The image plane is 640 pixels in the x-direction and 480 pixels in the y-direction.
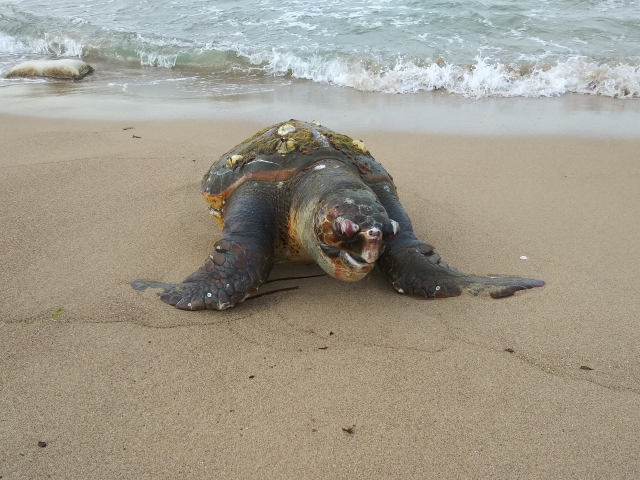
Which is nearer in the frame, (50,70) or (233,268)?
(233,268)

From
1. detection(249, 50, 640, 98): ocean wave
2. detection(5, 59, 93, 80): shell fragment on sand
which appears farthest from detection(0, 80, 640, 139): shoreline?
detection(5, 59, 93, 80): shell fragment on sand

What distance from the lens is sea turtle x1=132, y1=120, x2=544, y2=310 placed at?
2.55 m

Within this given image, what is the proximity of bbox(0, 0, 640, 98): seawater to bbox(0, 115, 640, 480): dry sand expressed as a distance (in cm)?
423

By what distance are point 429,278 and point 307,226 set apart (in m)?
0.76

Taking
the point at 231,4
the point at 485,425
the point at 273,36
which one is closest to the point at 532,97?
the point at 273,36

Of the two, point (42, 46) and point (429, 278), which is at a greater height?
point (42, 46)

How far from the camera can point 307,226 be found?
9.34 ft

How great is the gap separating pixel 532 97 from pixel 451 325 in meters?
5.84

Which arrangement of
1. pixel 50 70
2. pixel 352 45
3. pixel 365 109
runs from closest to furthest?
pixel 365 109 < pixel 50 70 < pixel 352 45

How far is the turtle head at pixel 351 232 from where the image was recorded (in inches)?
96.0

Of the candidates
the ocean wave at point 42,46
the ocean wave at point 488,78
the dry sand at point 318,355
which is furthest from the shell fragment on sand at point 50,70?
the dry sand at point 318,355

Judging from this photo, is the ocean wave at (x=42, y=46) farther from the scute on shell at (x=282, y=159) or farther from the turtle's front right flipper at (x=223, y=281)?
the turtle's front right flipper at (x=223, y=281)

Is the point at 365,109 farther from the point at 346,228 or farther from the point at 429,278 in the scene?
the point at 346,228

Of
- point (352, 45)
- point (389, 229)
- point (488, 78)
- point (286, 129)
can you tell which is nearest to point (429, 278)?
point (389, 229)
